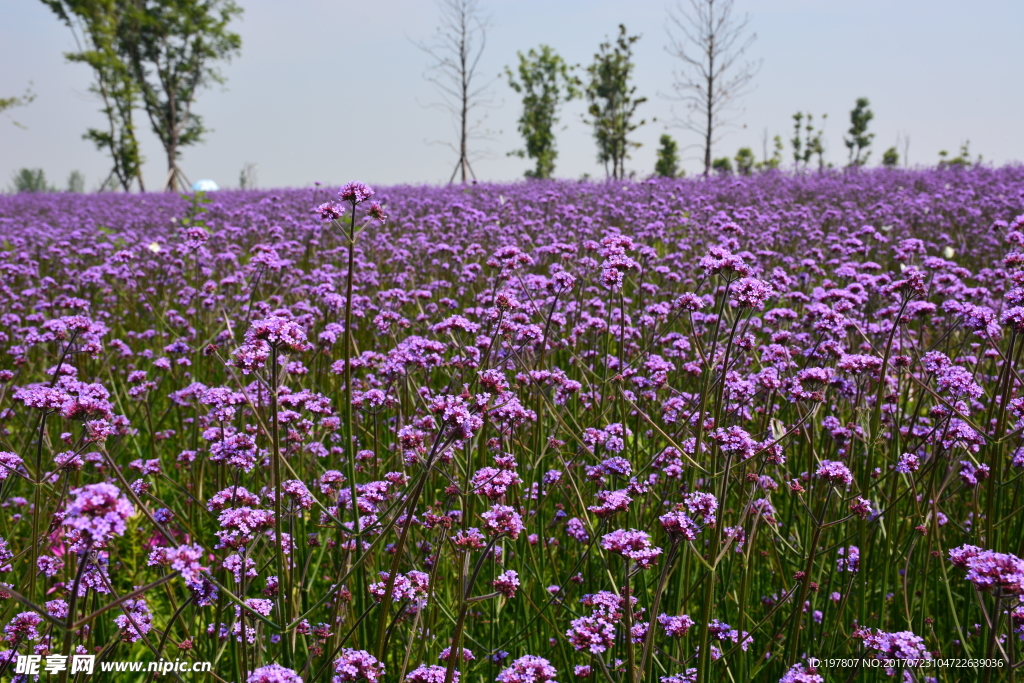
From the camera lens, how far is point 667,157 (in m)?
39.8

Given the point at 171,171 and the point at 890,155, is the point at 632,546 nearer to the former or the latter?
the point at 171,171

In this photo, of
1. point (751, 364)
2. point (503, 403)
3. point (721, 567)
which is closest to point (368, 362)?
point (503, 403)

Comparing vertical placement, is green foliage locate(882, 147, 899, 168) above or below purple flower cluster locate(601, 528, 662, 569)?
above

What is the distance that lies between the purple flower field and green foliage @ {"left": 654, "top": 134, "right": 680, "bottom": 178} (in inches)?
1367

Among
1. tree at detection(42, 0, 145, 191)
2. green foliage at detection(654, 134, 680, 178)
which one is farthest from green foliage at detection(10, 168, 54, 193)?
green foliage at detection(654, 134, 680, 178)

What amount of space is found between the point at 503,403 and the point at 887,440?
103 inches

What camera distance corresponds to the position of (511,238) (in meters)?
8.50

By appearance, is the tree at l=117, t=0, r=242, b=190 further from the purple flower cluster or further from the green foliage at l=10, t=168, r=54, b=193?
the purple flower cluster

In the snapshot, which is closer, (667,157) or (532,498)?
(532,498)

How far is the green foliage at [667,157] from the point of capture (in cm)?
3947

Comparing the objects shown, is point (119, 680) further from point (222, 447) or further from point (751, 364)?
point (751, 364)

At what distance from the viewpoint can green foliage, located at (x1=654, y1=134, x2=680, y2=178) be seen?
3947 centimetres

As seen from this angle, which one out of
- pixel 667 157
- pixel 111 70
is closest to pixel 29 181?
pixel 111 70

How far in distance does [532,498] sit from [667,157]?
39.1 m
